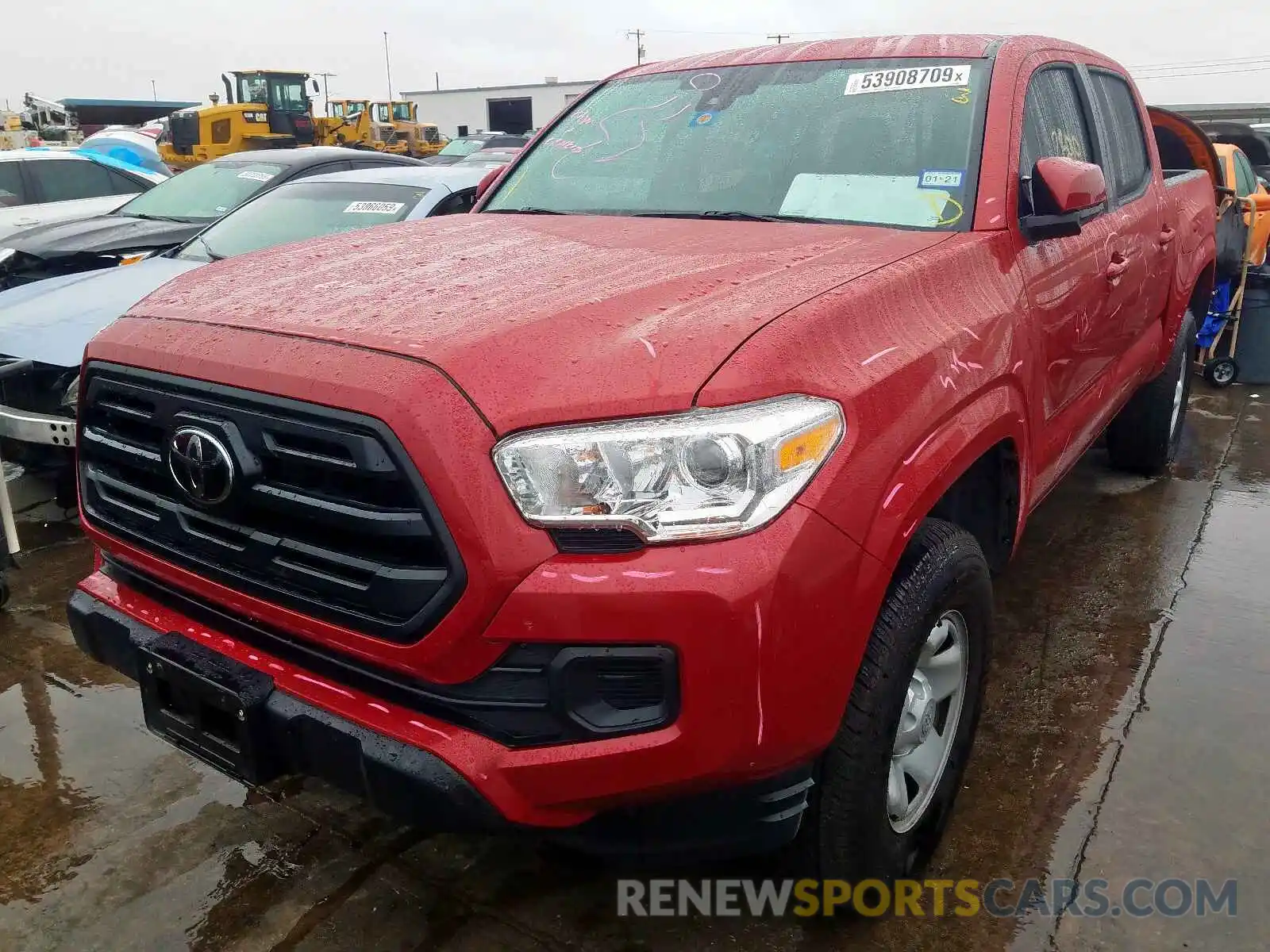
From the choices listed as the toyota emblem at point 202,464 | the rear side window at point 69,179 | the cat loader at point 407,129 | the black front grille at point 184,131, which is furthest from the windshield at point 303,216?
the cat loader at point 407,129

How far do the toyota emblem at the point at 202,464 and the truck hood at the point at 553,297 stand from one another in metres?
0.19

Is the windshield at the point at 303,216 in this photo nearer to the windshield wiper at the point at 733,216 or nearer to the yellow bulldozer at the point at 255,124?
the windshield wiper at the point at 733,216

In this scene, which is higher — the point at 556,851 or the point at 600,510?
the point at 600,510

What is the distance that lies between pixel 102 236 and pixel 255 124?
2202 centimetres

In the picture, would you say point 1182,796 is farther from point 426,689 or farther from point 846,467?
point 426,689

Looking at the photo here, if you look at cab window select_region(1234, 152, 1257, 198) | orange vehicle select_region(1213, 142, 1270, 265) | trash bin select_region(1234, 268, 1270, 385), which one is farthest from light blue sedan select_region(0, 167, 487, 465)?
cab window select_region(1234, 152, 1257, 198)

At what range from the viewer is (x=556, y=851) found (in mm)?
2369

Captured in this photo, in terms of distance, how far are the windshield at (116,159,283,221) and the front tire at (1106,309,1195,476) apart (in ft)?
17.6

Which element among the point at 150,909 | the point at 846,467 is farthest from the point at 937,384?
the point at 150,909

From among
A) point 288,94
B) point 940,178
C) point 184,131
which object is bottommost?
point 940,178

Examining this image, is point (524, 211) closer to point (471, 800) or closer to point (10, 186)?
point (471, 800)

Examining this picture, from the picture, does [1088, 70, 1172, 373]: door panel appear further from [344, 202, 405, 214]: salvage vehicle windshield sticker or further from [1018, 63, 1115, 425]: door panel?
[344, 202, 405, 214]: salvage vehicle windshield sticker

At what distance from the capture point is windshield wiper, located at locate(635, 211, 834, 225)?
2596 millimetres

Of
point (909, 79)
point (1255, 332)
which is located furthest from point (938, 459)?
point (1255, 332)
